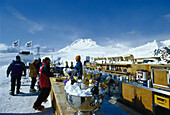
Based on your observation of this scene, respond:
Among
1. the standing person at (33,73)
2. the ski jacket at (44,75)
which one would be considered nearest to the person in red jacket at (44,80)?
the ski jacket at (44,75)

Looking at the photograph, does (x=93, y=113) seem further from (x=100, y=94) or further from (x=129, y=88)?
(x=129, y=88)

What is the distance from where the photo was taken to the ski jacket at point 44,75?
2529mm

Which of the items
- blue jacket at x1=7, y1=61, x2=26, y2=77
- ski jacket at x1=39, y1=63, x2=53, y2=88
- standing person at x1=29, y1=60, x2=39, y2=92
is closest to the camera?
ski jacket at x1=39, y1=63, x2=53, y2=88

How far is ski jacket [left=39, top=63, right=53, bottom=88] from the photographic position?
2.53 metres

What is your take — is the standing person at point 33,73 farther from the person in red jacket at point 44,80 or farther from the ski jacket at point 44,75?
the ski jacket at point 44,75

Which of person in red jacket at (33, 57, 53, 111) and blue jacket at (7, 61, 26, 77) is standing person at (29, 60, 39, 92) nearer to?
blue jacket at (7, 61, 26, 77)

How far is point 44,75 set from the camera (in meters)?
2.60

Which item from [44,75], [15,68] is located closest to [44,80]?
[44,75]

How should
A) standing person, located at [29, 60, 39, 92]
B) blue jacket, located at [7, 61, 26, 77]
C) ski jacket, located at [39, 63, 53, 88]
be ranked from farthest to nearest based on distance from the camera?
1. standing person, located at [29, 60, 39, 92]
2. blue jacket, located at [7, 61, 26, 77]
3. ski jacket, located at [39, 63, 53, 88]

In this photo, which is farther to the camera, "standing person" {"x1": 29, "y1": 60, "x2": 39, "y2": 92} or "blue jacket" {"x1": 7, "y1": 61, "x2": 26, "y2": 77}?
"standing person" {"x1": 29, "y1": 60, "x2": 39, "y2": 92}

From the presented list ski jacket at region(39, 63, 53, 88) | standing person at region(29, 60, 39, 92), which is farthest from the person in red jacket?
standing person at region(29, 60, 39, 92)

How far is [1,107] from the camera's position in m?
2.99

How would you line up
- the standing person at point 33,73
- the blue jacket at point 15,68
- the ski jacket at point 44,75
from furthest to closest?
the standing person at point 33,73 < the blue jacket at point 15,68 < the ski jacket at point 44,75

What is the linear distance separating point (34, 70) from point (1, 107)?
1.77 metres
